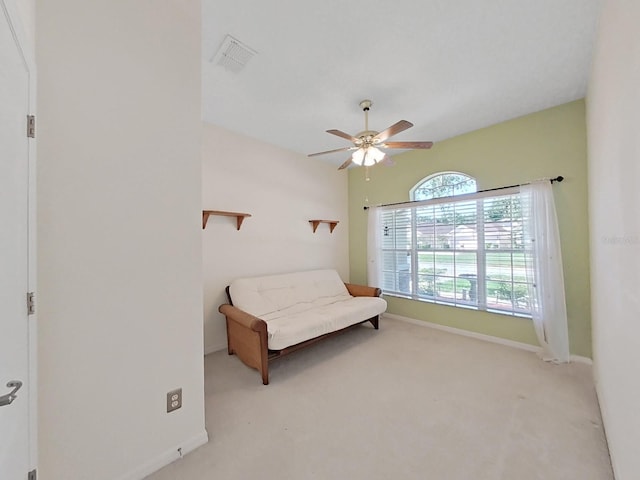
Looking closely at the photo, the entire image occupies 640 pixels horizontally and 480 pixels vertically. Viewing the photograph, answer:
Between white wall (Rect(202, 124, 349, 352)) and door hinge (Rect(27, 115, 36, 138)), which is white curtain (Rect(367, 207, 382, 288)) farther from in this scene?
door hinge (Rect(27, 115, 36, 138))

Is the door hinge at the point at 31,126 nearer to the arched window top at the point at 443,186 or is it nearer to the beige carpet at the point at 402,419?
the beige carpet at the point at 402,419

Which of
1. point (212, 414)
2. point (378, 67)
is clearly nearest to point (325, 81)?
point (378, 67)

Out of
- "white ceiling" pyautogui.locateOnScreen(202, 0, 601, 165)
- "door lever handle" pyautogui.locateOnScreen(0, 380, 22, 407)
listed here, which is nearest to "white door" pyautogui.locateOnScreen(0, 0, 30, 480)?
"door lever handle" pyautogui.locateOnScreen(0, 380, 22, 407)

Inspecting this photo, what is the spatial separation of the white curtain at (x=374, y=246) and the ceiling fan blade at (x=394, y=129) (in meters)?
2.00

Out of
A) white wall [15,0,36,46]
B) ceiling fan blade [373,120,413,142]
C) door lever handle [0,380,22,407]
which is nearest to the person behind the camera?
door lever handle [0,380,22,407]

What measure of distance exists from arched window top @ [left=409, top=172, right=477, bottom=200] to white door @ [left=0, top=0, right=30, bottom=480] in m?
3.94

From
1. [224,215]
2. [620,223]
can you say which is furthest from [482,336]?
[224,215]

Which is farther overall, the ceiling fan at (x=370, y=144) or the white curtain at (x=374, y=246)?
the white curtain at (x=374, y=246)

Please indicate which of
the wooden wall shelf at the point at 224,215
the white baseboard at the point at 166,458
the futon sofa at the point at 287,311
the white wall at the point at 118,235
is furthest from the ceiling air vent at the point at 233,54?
the white baseboard at the point at 166,458

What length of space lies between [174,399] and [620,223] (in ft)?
8.52

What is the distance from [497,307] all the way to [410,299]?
1148mm

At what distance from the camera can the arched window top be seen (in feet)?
11.4

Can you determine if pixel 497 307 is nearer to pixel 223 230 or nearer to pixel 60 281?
pixel 223 230

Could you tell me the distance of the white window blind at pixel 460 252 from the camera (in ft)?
10.1
